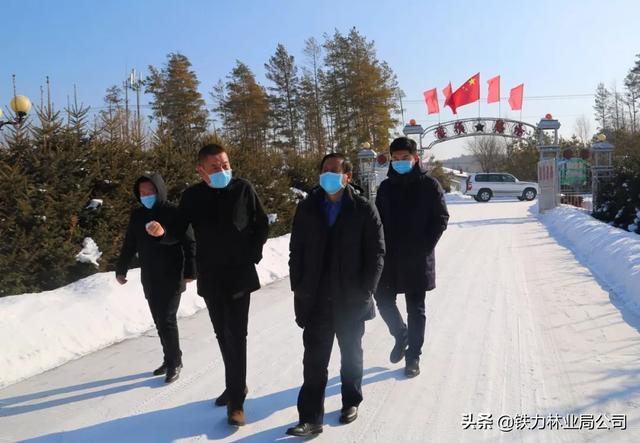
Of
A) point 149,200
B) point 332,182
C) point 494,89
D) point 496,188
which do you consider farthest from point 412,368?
point 496,188

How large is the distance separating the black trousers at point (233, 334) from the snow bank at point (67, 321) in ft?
7.00

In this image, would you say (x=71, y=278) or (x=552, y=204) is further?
(x=552, y=204)

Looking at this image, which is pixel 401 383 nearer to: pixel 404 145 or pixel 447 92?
pixel 404 145

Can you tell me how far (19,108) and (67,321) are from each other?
4518 millimetres

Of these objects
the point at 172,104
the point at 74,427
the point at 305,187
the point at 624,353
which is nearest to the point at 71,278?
the point at 74,427

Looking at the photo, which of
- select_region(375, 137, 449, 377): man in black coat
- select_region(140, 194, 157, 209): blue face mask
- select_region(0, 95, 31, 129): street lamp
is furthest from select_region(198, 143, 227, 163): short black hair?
select_region(0, 95, 31, 129): street lamp

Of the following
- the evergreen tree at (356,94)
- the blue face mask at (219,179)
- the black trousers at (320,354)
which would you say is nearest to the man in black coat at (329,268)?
the black trousers at (320,354)

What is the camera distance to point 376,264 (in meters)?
3.22

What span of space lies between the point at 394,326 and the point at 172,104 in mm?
36021

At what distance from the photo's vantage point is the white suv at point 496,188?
3153 cm

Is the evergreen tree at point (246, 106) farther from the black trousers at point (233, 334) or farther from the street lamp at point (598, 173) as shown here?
the black trousers at point (233, 334)

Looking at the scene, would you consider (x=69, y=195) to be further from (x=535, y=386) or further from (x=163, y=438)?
(x=535, y=386)

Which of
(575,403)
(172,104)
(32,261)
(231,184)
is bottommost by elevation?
(575,403)

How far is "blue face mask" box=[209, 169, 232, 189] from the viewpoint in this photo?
3.43 meters
